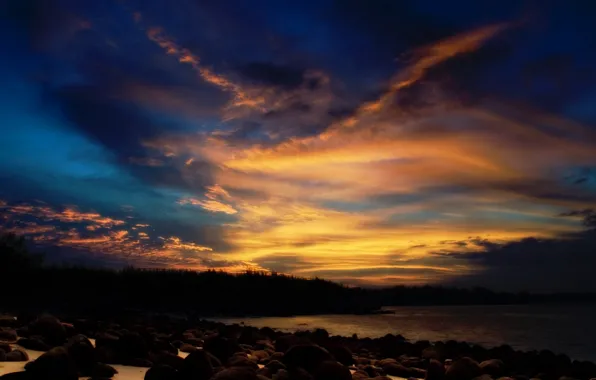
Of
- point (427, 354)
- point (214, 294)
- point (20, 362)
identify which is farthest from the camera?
point (214, 294)

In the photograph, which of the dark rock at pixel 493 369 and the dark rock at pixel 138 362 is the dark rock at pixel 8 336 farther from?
the dark rock at pixel 493 369

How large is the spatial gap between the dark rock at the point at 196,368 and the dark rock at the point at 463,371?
21.7ft

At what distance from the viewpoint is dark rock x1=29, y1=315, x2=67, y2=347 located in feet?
33.6

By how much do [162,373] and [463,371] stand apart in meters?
7.41

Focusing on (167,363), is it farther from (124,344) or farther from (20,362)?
(20,362)

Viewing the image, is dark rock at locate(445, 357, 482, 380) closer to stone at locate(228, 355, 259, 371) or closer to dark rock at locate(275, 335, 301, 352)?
dark rock at locate(275, 335, 301, 352)

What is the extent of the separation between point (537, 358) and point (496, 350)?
4.20 m

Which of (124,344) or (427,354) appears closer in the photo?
(124,344)

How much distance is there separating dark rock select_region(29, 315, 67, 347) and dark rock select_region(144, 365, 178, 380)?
12.3ft

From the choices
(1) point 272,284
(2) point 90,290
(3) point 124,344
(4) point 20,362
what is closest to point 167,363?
(3) point 124,344

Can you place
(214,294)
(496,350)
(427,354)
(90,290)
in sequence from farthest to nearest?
(214,294) < (90,290) < (496,350) < (427,354)

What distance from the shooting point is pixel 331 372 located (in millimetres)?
8633

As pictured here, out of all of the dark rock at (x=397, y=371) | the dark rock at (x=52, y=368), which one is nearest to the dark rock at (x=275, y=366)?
the dark rock at (x=52, y=368)

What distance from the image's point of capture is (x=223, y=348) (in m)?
10.7
